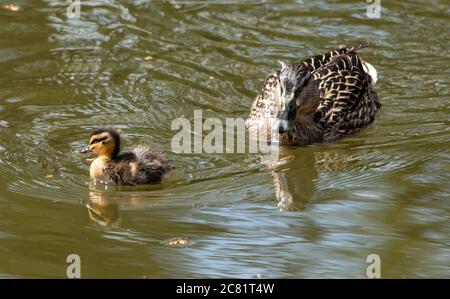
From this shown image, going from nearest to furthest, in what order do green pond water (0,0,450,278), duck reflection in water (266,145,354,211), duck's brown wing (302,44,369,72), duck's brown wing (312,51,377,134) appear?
green pond water (0,0,450,278) < duck reflection in water (266,145,354,211) < duck's brown wing (312,51,377,134) < duck's brown wing (302,44,369,72)

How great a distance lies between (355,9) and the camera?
11.5 m

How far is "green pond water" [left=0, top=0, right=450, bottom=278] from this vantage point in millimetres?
6242

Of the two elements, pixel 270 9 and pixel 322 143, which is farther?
pixel 270 9

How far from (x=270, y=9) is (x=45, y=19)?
101 inches

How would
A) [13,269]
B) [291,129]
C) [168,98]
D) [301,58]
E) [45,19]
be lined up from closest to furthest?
1. [13,269]
2. [291,129]
3. [168,98]
4. [301,58]
5. [45,19]

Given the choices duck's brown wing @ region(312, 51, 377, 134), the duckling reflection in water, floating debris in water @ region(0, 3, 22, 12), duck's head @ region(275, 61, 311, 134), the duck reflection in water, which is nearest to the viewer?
the duckling reflection in water

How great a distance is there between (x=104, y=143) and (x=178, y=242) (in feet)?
4.78

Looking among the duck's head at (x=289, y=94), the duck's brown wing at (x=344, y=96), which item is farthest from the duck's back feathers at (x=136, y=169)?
the duck's brown wing at (x=344, y=96)

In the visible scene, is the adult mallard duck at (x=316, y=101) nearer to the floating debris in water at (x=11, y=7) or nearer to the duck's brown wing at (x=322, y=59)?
the duck's brown wing at (x=322, y=59)

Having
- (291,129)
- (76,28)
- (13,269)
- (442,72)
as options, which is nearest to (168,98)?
(291,129)

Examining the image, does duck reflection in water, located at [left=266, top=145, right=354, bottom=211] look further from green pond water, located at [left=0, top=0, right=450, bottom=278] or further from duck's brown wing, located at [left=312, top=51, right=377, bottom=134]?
duck's brown wing, located at [left=312, top=51, right=377, bottom=134]

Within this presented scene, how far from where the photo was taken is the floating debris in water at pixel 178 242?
20.8ft

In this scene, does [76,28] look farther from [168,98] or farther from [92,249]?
[92,249]

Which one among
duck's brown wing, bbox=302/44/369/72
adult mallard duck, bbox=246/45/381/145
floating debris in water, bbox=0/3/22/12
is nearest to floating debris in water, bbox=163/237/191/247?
adult mallard duck, bbox=246/45/381/145
